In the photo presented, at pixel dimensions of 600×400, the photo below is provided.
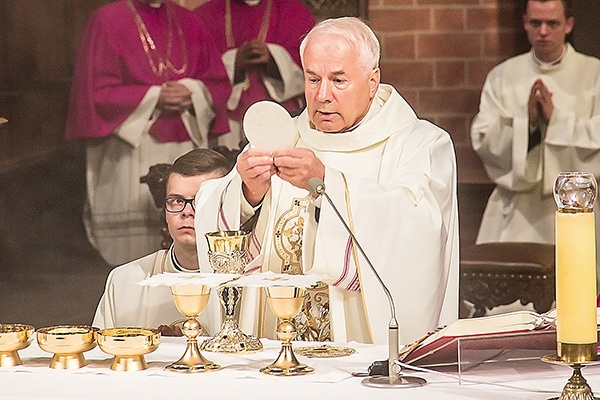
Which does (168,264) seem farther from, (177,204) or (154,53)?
(154,53)

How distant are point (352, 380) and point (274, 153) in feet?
4.20

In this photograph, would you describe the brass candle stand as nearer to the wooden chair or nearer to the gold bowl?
the gold bowl

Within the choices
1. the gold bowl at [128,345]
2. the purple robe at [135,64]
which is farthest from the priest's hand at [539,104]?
the gold bowl at [128,345]

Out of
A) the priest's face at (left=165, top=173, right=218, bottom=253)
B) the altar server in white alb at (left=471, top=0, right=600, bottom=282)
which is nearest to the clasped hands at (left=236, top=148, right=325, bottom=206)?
the priest's face at (left=165, top=173, right=218, bottom=253)

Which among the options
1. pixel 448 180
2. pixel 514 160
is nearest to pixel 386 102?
pixel 448 180

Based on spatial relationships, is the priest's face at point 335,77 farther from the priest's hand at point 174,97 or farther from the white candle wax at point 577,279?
the white candle wax at point 577,279

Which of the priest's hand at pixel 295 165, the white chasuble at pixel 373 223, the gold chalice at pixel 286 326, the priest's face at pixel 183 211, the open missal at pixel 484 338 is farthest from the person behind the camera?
the priest's face at pixel 183 211

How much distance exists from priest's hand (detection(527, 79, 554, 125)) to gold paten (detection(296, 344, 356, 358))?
327 centimetres

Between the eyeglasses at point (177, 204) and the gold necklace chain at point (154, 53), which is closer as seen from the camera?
the eyeglasses at point (177, 204)

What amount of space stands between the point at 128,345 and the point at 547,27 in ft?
13.1

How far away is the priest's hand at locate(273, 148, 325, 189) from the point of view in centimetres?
408

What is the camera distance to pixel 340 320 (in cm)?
440

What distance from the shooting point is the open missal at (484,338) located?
2.82m

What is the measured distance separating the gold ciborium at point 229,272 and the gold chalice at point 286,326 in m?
0.32
